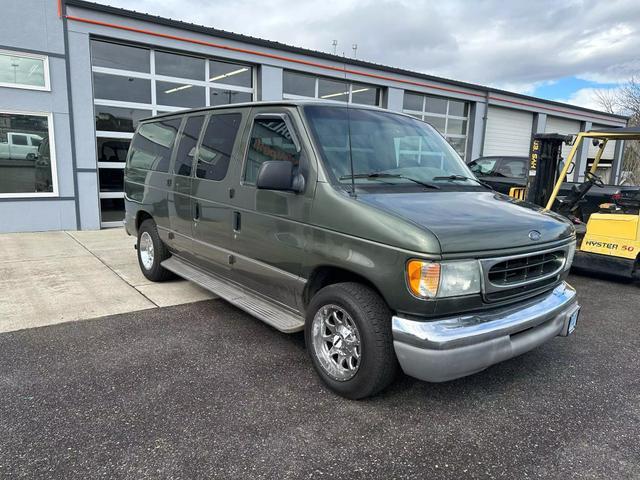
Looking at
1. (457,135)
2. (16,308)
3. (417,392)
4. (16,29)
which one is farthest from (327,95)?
(417,392)

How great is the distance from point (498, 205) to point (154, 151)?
420cm

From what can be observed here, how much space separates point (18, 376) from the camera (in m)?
3.39

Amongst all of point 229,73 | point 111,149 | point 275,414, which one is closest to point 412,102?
point 229,73

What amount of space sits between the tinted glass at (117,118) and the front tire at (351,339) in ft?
27.6

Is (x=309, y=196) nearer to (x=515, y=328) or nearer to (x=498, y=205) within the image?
(x=498, y=205)

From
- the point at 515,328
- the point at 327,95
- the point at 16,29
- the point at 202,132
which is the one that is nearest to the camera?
the point at 515,328

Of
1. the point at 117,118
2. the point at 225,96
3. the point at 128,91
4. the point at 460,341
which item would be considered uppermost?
the point at 225,96

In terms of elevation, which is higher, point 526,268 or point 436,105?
point 436,105

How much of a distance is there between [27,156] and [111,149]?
160 cm

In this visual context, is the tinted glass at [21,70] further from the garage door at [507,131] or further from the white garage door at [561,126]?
the white garage door at [561,126]

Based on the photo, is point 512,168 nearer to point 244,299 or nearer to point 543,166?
point 543,166

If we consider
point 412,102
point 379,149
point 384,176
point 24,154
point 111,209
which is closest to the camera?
point 384,176

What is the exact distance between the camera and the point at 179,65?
34.5 ft

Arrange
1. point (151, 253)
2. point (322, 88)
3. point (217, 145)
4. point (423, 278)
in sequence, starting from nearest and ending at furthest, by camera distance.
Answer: point (423, 278) → point (217, 145) → point (151, 253) → point (322, 88)
